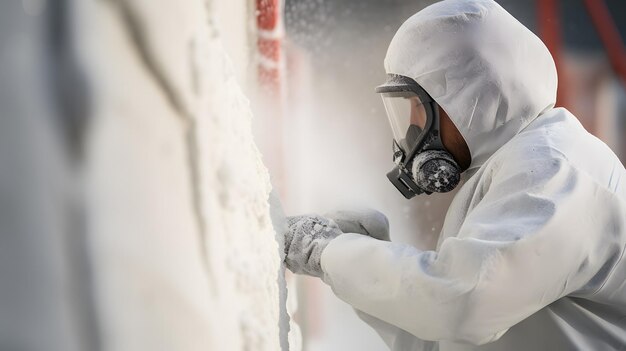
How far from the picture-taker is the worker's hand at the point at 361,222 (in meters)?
1.36

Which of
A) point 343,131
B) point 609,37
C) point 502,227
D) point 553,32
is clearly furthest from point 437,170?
point 609,37

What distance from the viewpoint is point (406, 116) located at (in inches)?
56.2

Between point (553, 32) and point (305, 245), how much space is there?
2.19 m

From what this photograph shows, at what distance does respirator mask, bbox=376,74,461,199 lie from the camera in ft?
4.53

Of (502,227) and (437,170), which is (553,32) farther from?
(502,227)

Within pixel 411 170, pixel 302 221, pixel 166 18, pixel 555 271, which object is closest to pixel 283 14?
pixel 411 170

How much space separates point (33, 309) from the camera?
496 mm

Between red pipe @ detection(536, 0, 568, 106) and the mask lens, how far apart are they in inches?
68.1

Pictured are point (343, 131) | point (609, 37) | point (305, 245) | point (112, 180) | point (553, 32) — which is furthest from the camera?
point (609, 37)

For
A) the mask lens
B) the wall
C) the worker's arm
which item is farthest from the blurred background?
the wall

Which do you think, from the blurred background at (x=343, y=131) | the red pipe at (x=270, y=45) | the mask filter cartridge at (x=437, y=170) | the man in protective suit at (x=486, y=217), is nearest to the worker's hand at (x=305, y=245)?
the man in protective suit at (x=486, y=217)

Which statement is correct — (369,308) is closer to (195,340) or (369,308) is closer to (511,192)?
(511,192)

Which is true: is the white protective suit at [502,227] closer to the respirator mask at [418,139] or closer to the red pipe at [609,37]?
the respirator mask at [418,139]

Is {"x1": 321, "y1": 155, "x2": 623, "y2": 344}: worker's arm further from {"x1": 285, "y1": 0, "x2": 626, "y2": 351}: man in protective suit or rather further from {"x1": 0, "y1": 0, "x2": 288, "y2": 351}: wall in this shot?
{"x1": 0, "y1": 0, "x2": 288, "y2": 351}: wall
